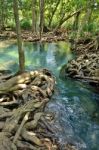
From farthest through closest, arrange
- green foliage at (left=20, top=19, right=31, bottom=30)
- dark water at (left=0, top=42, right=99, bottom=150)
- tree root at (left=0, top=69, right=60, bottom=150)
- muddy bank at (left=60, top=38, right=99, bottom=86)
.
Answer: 1. green foliage at (left=20, top=19, right=31, bottom=30)
2. muddy bank at (left=60, top=38, right=99, bottom=86)
3. dark water at (left=0, top=42, right=99, bottom=150)
4. tree root at (left=0, top=69, right=60, bottom=150)

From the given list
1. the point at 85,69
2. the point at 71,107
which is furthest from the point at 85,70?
the point at 71,107

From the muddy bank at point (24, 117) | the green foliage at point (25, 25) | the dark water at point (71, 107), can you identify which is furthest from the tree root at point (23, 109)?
the green foliage at point (25, 25)

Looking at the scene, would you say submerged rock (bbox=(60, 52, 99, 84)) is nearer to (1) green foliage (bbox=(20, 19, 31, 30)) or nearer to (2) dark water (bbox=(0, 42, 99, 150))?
(2) dark water (bbox=(0, 42, 99, 150))

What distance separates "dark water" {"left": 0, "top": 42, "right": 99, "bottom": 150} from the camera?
29.1ft

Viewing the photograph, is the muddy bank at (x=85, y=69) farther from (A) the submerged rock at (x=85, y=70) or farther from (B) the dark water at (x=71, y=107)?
(B) the dark water at (x=71, y=107)

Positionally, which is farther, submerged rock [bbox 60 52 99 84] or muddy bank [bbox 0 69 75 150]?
submerged rock [bbox 60 52 99 84]

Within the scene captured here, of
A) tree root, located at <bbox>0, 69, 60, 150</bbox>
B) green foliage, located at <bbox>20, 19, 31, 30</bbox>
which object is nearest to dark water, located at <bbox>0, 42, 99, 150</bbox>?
tree root, located at <bbox>0, 69, 60, 150</bbox>

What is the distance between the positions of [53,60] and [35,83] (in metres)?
8.01

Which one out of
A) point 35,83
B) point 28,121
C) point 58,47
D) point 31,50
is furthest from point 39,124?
point 58,47

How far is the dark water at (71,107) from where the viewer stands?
8.88 m

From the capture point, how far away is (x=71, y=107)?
11.3m

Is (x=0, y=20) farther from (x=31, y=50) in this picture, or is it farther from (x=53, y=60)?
(x=53, y=60)

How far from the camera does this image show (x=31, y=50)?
915 inches

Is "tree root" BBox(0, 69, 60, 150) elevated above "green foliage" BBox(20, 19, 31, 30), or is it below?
above
